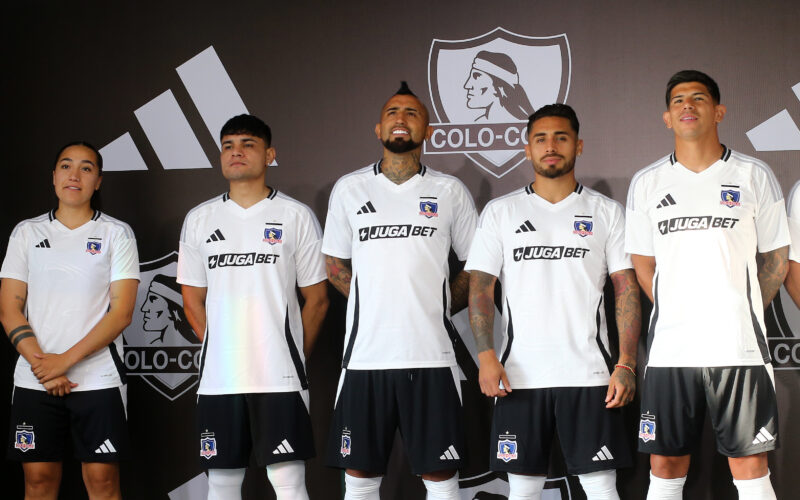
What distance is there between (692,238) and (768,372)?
Answer: 0.55 meters

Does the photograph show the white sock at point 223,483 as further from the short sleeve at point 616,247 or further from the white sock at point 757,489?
the white sock at point 757,489

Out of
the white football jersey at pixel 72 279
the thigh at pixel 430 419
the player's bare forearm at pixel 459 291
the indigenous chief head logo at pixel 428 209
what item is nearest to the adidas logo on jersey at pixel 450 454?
the thigh at pixel 430 419

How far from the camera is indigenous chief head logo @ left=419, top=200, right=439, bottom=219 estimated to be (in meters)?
3.31

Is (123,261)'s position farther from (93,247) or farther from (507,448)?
(507,448)

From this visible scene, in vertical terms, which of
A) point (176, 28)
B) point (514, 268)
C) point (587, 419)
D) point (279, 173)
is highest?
point (176, 28)

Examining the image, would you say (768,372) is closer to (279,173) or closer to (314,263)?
(314,263)

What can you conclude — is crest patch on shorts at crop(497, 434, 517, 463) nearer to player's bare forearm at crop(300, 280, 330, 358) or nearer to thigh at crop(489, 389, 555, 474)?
thigh at crop(489, 389, 555, 474)

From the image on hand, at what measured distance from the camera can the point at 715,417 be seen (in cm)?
295

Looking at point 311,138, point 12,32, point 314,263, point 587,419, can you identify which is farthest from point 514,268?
point 12,32

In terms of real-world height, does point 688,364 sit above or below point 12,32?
below

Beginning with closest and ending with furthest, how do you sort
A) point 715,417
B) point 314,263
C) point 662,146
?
point 715,417 < point 314,263 < point 662,146

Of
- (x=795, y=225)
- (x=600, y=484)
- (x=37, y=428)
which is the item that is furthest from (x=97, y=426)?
(x=795, y=225)

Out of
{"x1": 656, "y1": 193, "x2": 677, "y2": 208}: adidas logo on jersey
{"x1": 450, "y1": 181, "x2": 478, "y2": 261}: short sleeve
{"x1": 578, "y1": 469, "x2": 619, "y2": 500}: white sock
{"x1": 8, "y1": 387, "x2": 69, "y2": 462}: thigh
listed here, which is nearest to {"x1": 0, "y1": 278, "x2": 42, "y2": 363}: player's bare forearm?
{"x1": 8, "y1": 387, "x2": 69, "y2": 462}: thigh

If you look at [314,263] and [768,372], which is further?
[314,263]
